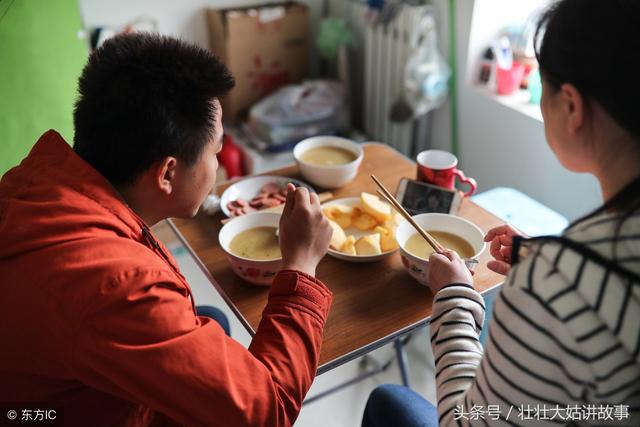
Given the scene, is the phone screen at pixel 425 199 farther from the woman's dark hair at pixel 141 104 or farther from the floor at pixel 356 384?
the floor at pixel 356 384

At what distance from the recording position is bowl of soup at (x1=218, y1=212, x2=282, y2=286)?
39.4 inches

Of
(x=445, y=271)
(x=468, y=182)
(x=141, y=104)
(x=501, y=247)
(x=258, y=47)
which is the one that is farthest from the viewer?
(x=258, y=47)

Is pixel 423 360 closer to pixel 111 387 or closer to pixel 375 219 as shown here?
pixel 375 219

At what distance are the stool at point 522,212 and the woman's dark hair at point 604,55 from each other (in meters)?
1.00

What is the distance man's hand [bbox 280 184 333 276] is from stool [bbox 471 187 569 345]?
2.66ft

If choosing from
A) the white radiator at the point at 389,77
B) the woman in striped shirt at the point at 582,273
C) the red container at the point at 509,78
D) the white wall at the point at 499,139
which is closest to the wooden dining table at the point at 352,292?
the woman in striped shirt at the point at 582,273

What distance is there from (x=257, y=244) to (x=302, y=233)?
0.18 m

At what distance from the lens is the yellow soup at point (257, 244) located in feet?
3.48

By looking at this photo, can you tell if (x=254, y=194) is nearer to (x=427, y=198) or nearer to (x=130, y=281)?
(x=427, y=198)

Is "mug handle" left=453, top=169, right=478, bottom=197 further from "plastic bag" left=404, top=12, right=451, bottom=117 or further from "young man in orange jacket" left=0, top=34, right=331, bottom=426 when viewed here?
"plastic bag" left=404, top=12, right=451, bottom=117

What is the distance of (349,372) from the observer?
1845 millimetres

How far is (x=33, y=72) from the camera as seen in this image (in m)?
1.62

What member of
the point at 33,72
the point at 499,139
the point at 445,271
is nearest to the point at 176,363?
the point at 445,271

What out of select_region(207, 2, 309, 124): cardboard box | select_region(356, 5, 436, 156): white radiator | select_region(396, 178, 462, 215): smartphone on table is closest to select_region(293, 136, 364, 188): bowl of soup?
select_region(396, 178, 462, 215): smartphone on table
